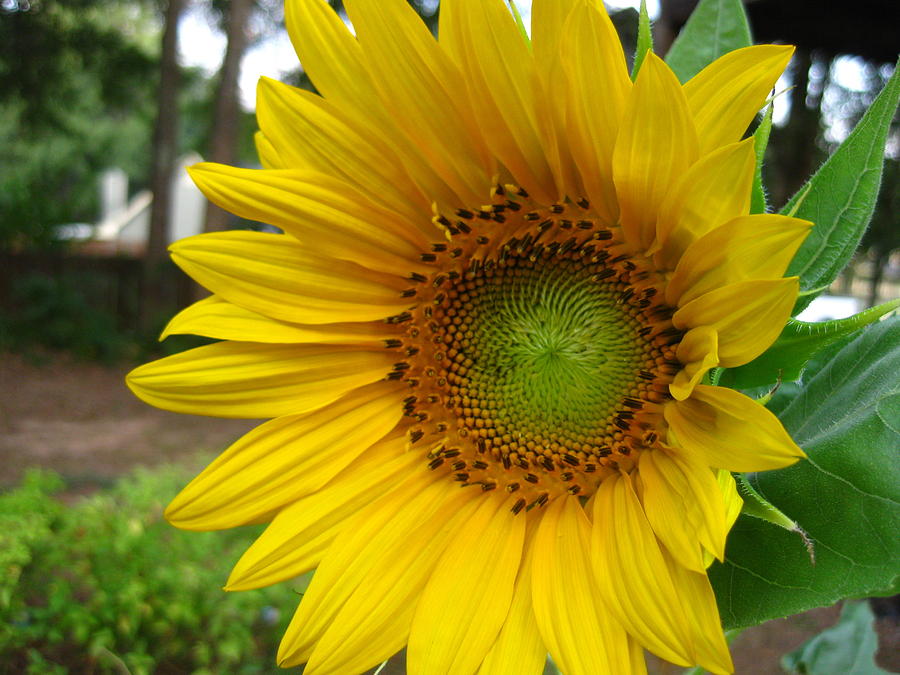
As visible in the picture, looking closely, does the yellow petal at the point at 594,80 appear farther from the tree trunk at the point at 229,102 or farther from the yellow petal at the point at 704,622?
the tree trunk at the point at 229,102

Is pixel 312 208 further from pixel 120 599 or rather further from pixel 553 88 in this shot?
pixel 120 599

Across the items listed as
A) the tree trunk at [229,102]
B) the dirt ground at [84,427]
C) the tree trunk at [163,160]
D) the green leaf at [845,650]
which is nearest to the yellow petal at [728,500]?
the green leaf at [845,650]

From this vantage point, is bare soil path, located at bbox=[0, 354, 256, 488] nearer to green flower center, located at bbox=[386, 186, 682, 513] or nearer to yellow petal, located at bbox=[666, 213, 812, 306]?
green flower center, located at bbox=[386, 186, 682, 513]

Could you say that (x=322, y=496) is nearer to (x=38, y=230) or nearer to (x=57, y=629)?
(x=57, y=629)

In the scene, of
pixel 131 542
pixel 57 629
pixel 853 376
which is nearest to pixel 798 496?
pixel 853 376

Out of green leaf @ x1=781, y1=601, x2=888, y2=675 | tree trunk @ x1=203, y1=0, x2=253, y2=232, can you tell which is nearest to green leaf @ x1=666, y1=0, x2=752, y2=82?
green leaf @ x1=781, y1=601, x2=888, y2=675
